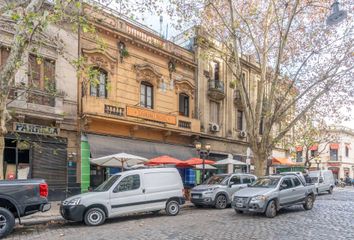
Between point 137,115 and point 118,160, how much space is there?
339cm

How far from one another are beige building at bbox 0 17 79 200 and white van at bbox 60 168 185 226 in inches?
195

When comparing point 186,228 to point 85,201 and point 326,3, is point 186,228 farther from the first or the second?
point 326,3

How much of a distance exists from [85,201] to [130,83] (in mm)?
10971

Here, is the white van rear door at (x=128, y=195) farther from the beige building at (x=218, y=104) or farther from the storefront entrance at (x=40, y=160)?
the beige building at (x=218, y=104)

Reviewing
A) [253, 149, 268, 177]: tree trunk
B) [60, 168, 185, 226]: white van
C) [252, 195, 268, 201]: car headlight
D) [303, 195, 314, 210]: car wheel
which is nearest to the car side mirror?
[252, 195, 268, 201]: car headlight

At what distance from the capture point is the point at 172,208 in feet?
46.4

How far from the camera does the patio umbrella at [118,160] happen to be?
17.4 m

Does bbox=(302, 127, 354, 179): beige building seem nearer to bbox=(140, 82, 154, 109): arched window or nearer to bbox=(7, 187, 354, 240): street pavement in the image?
bbox=(140, 82, 154, 109): arched window

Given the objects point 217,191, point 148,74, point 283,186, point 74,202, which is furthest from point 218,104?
point 74,202

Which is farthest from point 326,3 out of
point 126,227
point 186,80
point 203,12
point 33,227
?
point 33,227

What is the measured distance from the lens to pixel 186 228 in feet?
36.2

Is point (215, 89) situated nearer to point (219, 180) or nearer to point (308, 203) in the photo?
point (219, 180)

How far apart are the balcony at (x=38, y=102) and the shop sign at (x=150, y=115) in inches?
164

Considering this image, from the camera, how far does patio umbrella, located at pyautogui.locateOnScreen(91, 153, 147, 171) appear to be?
1735 cm
